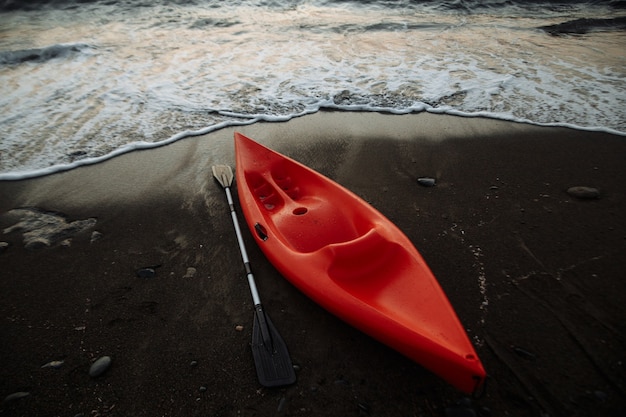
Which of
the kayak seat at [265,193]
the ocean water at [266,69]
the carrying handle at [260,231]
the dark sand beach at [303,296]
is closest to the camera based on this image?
the dark sand beach at [303,296]

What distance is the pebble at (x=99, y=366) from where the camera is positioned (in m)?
1.79

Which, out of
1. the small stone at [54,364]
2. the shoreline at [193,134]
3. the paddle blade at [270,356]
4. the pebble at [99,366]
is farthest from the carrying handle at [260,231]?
the shoreline at [193,134]

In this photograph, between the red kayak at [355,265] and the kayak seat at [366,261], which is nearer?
the red kayak at [355,265]

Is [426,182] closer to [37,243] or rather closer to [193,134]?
[193,134]

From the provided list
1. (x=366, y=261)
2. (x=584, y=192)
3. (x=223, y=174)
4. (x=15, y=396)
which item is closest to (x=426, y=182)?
(x=584, y=192)

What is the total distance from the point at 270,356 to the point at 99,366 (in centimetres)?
95

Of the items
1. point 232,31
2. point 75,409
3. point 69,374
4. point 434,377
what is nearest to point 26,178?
point 69,374

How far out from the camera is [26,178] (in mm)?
3443

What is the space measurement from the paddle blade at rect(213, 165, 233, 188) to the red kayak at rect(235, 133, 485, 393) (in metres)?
0.23

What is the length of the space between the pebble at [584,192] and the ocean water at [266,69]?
1612mm

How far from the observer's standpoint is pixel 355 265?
206cm

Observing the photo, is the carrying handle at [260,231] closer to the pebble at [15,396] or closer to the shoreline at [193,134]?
the pebble at [15,396]

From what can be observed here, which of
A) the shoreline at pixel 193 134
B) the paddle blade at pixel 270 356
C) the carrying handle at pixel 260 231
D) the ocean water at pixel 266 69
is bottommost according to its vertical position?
the paddle blade at pixel 270 356

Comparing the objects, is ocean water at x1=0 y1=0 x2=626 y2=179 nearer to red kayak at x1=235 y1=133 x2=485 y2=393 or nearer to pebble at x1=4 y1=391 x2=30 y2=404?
red kayak at x1=235 y1=133 x2=485 y2=393
